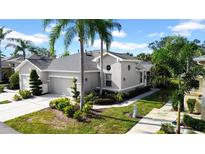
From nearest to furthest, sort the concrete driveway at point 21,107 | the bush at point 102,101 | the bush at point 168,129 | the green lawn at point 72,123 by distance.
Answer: the bush at point 168,129
the green lawn at point 72,123
the concrete driveway at point 21,107
the bush at point 102,101

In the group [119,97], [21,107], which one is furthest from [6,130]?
[119,97]

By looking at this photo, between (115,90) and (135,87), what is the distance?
397cm

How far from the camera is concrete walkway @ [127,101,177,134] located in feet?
34.9

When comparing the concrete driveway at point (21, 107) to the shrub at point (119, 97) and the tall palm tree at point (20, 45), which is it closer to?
the shrub at point (119, 97)

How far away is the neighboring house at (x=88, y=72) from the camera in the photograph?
19594 millimetres

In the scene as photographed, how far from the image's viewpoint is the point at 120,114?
13477 millimetres

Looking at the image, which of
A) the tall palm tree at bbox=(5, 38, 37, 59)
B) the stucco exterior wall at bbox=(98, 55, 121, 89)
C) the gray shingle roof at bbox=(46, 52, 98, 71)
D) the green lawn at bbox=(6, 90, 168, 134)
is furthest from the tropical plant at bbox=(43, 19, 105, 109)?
the tall palm tree at bbox=(5, 38, 37, 59)

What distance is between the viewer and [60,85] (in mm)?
20625

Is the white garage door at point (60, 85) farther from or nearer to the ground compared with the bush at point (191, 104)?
farther from the ground

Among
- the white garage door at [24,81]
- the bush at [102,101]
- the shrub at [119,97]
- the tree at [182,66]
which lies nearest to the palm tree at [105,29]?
the shrub at [119,97]

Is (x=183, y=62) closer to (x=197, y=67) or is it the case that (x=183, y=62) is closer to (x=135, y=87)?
(x=197, y=67)

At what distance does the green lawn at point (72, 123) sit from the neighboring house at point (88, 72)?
18.6 feet

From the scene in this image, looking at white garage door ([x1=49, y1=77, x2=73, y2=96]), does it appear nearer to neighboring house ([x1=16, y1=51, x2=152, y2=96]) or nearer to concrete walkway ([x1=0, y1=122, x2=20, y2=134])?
neighboring house ([x1=16, y1=51, x2=152, y2=96])
